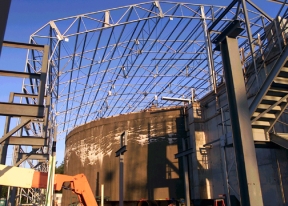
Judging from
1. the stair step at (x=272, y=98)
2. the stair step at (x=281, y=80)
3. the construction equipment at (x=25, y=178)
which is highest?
the stair step at (x=281, y=80)

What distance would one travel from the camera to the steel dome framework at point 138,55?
1917cm

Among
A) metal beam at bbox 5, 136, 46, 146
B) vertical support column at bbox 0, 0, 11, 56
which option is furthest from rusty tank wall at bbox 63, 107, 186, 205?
vertical support column at bbox 0, 0, 11, 56

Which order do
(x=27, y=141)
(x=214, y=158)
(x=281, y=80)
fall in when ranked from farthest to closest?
(x=214, y=158) → (x=27, y=141) → (x=281, y=80)

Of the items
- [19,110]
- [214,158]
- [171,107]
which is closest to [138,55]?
[171,107]

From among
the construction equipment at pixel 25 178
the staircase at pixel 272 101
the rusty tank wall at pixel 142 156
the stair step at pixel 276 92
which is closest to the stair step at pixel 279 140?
the staircase at pixel 272 101

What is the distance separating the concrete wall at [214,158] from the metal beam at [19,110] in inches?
304

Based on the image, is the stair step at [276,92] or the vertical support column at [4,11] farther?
the stair step at [276,92]

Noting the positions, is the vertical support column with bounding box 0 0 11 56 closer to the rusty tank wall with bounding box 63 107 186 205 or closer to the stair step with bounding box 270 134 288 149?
the stair step with bounding box 270 134 288 149

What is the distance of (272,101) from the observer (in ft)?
30.3

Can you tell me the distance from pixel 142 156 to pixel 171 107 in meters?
3.89

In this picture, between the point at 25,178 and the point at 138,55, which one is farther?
the point at 138,55

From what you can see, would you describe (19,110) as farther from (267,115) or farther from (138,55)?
(138,55)

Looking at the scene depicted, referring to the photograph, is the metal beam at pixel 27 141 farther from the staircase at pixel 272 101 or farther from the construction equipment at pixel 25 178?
the staircase at pixel 272 101

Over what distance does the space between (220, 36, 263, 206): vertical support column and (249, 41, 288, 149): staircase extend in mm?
1571
